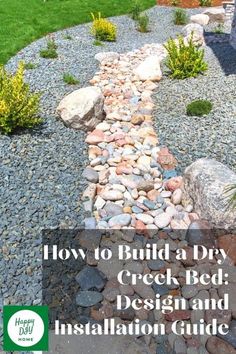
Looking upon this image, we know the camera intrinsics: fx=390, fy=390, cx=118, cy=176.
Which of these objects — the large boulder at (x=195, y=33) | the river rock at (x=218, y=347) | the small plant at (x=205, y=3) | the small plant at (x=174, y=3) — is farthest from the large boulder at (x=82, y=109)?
the small plant at (x=205, y=3)

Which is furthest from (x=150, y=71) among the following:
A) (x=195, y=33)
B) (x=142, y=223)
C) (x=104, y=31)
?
(x=142, y=223)

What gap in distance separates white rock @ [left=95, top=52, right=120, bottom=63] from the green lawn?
2824mm

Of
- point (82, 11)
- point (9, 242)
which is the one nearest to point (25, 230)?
point (9, 242)

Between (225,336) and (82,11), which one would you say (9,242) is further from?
(82,11)

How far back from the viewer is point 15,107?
26.4 feet

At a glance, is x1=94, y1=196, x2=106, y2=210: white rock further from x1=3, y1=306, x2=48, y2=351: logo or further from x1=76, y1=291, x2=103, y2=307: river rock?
x1=3, y1=306, x2=48, y2=351: logo

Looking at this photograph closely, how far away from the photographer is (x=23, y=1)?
760 inches

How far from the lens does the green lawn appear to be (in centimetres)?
1438

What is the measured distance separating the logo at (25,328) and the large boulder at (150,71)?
8.05 meters

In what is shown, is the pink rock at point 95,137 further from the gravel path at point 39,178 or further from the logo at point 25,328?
the logo at point 25,328

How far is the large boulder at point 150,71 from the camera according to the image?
11.4m

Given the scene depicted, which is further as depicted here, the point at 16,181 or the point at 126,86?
the point at 126,86

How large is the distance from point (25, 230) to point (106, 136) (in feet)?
11.3

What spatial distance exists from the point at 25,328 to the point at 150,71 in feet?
28.4
